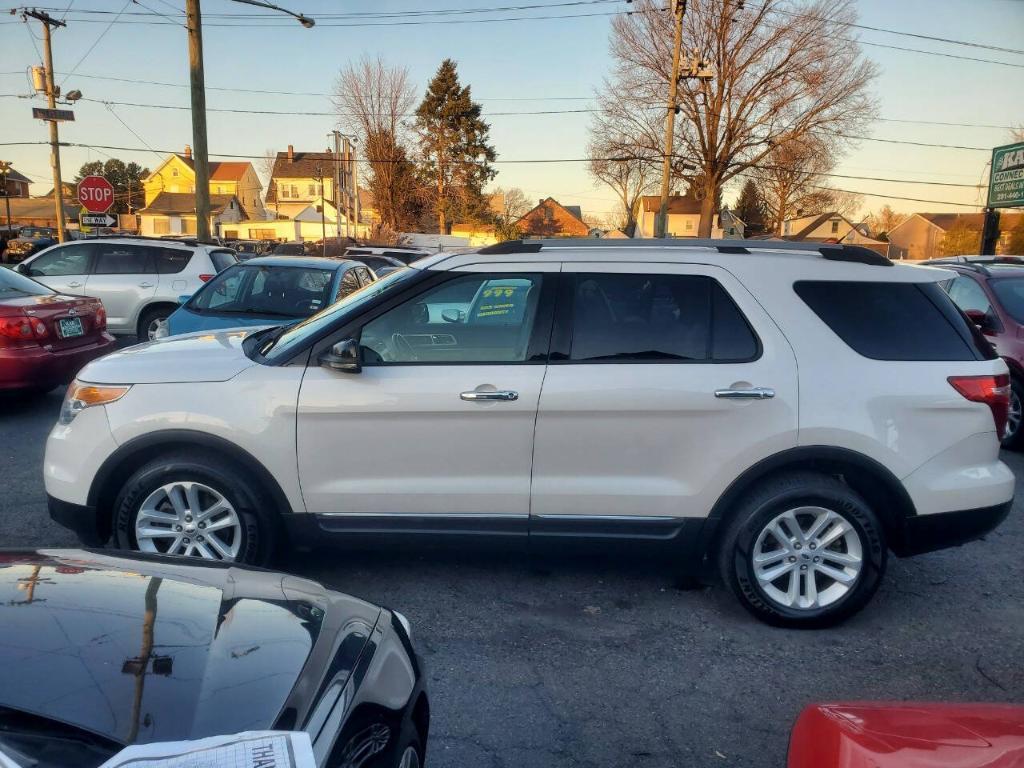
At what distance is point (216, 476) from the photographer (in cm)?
393

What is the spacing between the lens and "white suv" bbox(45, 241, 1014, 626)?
3838 millimetres

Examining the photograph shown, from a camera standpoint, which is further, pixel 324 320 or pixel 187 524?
pixel 324 320

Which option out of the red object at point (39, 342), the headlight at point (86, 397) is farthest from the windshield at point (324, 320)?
the red object at point (39, 342)

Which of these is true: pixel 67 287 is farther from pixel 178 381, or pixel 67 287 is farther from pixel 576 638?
pixel 576 638

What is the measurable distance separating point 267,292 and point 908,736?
25.3 ft

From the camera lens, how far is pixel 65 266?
39.0 ft

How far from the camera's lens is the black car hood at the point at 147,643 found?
1586 millimetres

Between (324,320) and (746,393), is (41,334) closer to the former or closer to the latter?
(324,320)

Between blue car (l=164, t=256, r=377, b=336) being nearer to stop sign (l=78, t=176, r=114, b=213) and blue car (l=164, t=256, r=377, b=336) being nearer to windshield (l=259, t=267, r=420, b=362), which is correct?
windshield (l=259, t=267, r=420, b=362)

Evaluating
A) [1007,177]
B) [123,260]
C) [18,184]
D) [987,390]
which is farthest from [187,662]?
[18,184]

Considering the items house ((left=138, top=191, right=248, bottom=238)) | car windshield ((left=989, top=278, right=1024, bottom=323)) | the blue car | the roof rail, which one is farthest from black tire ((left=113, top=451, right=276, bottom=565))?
house ((left=138, top=191, right=248, bottom=238))

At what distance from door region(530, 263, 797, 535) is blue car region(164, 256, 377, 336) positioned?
15.6ft

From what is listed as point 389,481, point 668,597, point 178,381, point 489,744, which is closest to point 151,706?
point 489,744

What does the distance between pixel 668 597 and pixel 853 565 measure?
964mm
